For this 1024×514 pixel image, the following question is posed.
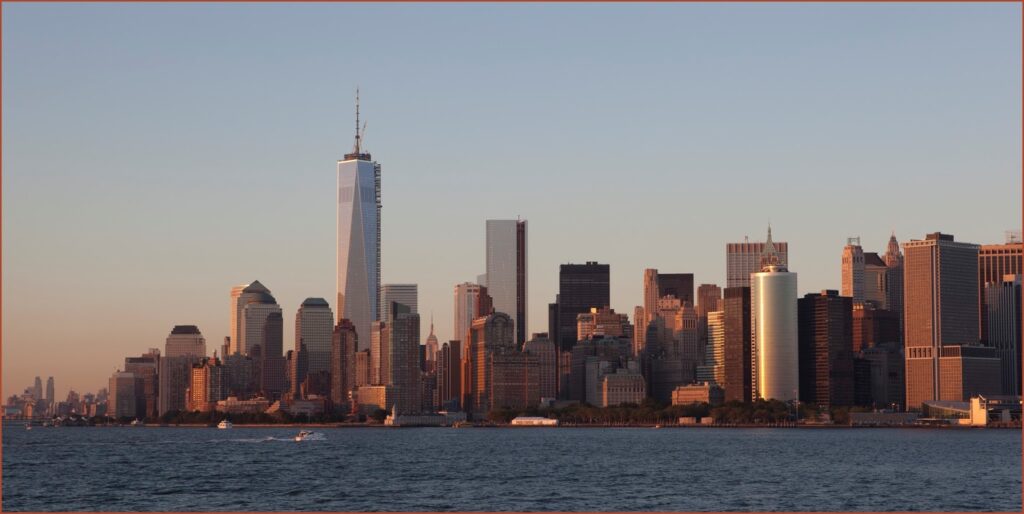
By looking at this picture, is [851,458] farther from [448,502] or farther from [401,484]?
[448,502]

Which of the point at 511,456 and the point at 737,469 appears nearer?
the point at 737,469

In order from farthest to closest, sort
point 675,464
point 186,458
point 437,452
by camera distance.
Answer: point 437,452 < point 186,458 < point 675,464

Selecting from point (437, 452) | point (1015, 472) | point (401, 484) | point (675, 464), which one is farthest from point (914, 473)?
point (437, 452)

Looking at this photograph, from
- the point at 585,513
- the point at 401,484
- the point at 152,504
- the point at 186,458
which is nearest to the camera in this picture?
the point at 585,513

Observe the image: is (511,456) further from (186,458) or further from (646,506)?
(646,506)

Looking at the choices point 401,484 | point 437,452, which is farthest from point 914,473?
point 437,452

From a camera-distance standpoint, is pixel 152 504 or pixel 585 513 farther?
pixel 152 504
